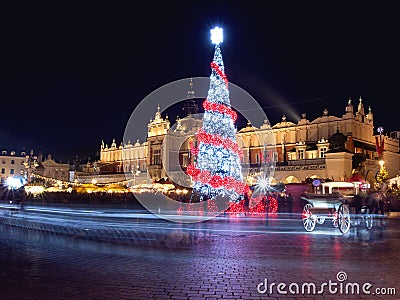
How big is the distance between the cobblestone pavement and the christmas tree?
19312 mm

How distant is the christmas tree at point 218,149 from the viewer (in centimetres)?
3127

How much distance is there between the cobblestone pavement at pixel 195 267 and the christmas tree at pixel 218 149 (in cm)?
1931

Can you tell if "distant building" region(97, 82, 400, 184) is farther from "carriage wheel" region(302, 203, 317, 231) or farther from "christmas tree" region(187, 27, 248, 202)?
"carriage wheel" region(302, 203, 317, 231)

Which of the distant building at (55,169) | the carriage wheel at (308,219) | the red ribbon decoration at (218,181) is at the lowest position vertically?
the carriage wheel at (308,219)

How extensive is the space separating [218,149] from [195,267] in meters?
24.2

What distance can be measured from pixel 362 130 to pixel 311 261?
198ft

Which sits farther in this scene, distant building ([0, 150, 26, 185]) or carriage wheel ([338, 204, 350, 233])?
distant building ([0, 150, 26, 185])

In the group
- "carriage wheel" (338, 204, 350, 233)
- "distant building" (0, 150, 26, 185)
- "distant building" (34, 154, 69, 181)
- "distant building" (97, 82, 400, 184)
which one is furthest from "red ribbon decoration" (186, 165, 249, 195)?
"distant building" (0, 150, 26, 185)

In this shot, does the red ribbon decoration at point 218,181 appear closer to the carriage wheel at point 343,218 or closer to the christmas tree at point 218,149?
the christmas tree at point 218,149

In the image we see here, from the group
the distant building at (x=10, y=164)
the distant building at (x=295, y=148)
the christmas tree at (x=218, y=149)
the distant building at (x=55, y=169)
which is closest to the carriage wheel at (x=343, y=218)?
the christmas tree at (x=218, y=149)

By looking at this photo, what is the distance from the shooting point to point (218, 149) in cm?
3144

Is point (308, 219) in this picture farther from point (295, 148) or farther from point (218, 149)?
point (295, 148)

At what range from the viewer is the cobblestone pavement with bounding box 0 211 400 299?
572 cm

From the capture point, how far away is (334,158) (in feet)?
147
